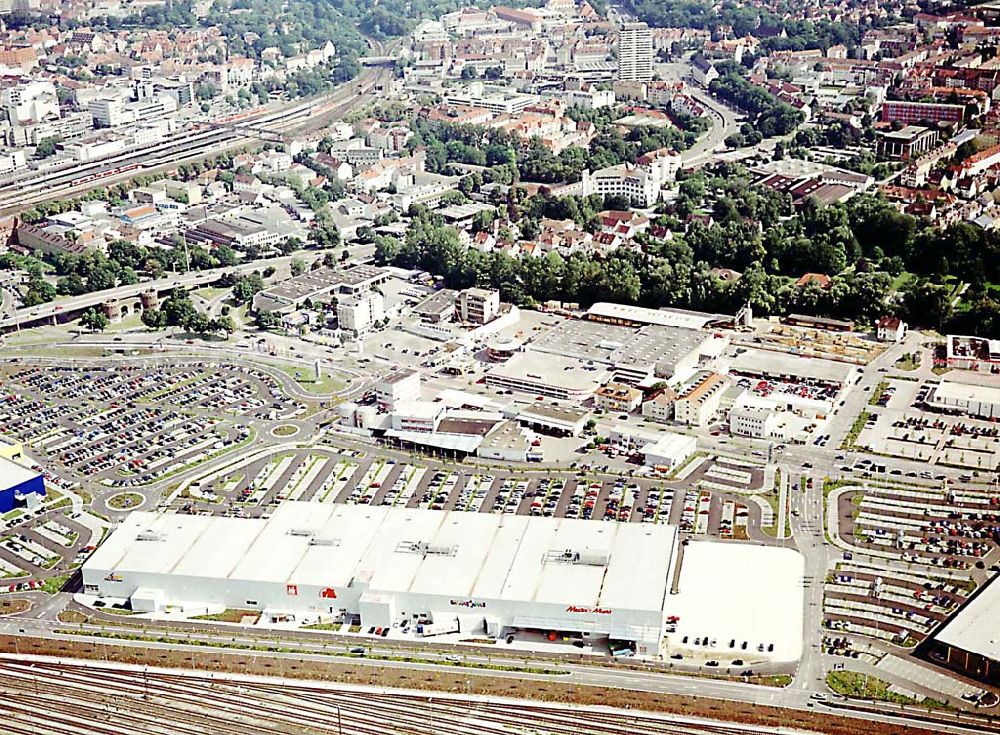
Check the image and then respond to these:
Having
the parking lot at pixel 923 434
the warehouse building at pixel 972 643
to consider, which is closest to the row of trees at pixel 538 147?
the parking lot at pixel 923 434

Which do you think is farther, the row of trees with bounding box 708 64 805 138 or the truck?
the row of trees with bounding box 708 64 805 138

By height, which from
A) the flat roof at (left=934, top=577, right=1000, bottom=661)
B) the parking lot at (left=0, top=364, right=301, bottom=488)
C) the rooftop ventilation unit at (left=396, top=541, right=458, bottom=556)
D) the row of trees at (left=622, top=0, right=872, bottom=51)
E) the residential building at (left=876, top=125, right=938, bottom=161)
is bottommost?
the parking lot at (left=0, top=364, right=301, bottom=488)

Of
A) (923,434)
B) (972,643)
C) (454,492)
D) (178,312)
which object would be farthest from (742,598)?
(178,312)

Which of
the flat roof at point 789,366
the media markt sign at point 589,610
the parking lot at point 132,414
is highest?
the media markt sign at point 589,610

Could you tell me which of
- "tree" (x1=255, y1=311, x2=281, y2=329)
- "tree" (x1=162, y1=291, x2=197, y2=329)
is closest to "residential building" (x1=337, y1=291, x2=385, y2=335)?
"tree" (x1=255, y1=311, x2=281, y2=329)

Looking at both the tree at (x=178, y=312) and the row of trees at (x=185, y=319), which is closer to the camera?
the row of trees at (x=185, y=319)

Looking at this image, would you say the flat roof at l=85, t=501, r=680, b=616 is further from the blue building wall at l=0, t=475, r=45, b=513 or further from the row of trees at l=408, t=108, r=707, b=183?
the row of trees at l=408, t=108, r=707, b=183

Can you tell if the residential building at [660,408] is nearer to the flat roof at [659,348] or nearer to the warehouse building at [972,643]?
the flat roof at [659,348]
